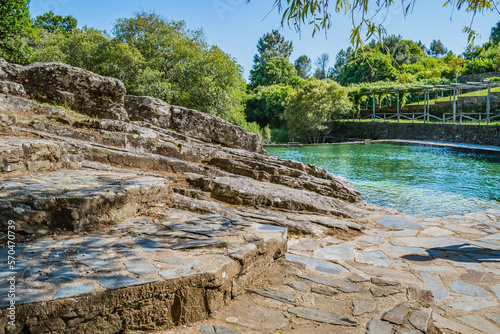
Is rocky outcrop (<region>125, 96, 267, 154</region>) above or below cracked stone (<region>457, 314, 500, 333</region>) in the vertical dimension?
above

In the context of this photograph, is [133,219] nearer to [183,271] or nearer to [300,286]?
[183,271]

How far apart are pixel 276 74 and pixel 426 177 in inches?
1604

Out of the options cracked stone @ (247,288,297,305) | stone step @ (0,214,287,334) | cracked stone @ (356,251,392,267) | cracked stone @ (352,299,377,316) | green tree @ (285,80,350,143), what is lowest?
cracked stone @ (356,251,392,267)

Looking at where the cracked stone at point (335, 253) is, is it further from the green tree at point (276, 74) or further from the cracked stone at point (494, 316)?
the green tree at point (276, 74)

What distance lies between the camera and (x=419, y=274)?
142 inches

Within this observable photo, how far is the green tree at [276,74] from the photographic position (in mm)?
51312

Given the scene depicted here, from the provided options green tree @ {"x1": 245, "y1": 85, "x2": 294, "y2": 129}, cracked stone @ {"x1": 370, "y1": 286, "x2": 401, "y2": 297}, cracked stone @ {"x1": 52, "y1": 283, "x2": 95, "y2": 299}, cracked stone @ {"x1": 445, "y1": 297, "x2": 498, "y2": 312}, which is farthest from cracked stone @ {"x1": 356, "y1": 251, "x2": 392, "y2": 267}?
green tree @ {"x1": 245, "y1": 85, "x2": 294, "y2": 129}

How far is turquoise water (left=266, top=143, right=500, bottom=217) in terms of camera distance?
866 cm

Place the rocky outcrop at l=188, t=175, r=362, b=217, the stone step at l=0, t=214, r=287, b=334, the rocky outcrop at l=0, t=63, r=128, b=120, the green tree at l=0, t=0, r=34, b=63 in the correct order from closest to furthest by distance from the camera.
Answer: the stone step at l=0, t=214, r=287, b=334 → the rocky outcrop at l=188, t=175, r=362, b=217 → the rocky outcrop at l=0, t=63, r=128, b=120 → the green tree at l=0, t=0, r=34, b=63

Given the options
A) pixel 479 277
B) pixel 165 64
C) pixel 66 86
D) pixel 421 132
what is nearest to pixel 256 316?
pixel 479 277

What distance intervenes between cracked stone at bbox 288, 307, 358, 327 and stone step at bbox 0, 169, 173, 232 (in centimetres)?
182

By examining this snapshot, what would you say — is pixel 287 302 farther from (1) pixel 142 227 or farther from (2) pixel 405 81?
(2) pixel 405 81

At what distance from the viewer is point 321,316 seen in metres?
2.50

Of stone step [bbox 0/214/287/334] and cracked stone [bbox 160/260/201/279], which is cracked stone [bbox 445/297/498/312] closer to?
stone step [bbox 0/214/287/334]
